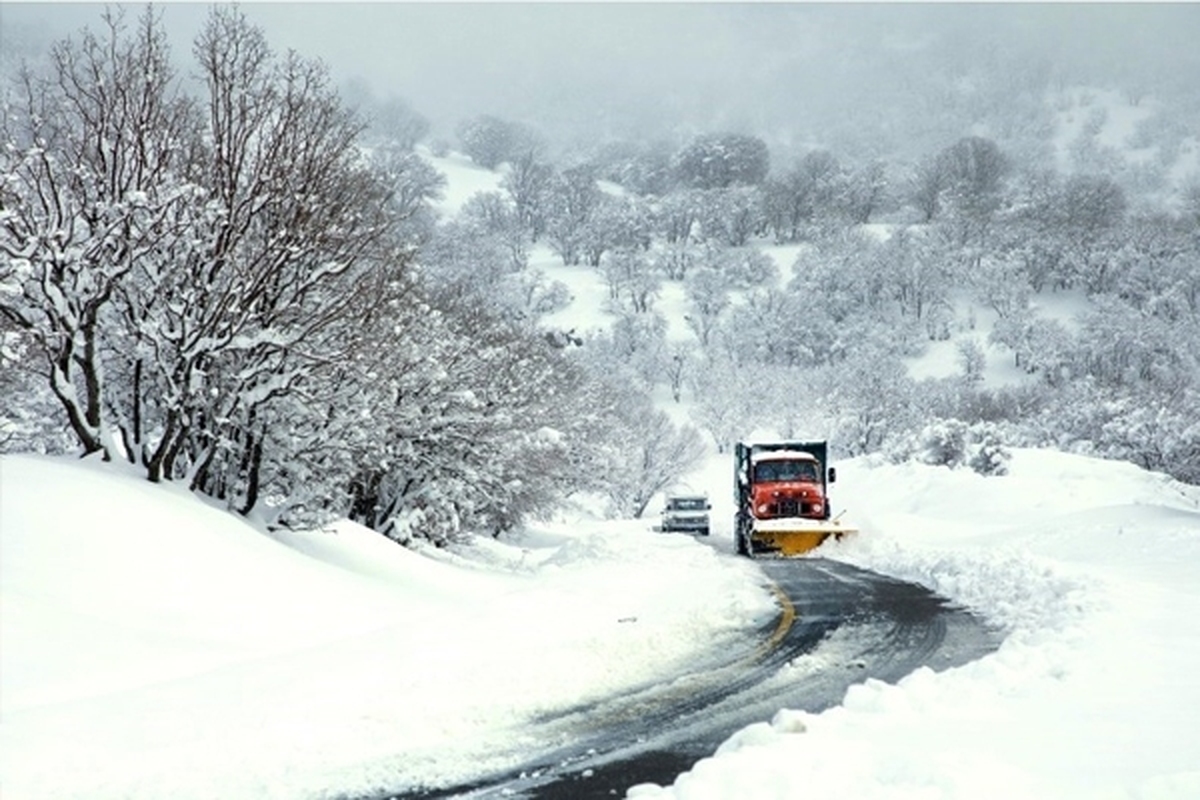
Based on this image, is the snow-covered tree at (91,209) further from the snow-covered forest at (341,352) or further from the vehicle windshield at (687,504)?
the vehicle windshield at (687,504)

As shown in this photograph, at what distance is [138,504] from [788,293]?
440ft

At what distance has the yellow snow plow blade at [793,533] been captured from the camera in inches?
989

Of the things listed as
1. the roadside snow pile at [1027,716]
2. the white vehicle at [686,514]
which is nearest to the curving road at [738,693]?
the roadside snow pile at [1027,716]

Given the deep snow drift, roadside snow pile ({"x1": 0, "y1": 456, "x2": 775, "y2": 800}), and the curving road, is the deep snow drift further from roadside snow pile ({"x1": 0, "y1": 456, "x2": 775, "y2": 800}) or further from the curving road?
the curving road

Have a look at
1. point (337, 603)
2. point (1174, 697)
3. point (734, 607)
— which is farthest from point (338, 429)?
point (1174, 697)

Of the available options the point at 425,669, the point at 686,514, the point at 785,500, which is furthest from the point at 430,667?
the point at 686,514

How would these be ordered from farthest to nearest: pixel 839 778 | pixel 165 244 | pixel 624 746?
pixel 165 244, pixel 624 746, pixel 839 778

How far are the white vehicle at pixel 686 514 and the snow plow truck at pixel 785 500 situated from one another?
15.1 metres

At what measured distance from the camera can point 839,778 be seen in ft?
16.2

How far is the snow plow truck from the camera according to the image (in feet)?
83.0

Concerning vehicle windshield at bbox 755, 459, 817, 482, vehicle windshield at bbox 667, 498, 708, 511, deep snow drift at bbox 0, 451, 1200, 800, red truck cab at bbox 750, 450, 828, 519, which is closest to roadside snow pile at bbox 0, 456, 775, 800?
deep snow drift at bbox 0, 451, 1200, 800

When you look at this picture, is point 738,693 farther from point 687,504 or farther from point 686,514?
point 687,504

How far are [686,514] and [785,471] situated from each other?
1725 centimetres

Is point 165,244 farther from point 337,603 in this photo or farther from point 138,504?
point 337,603
